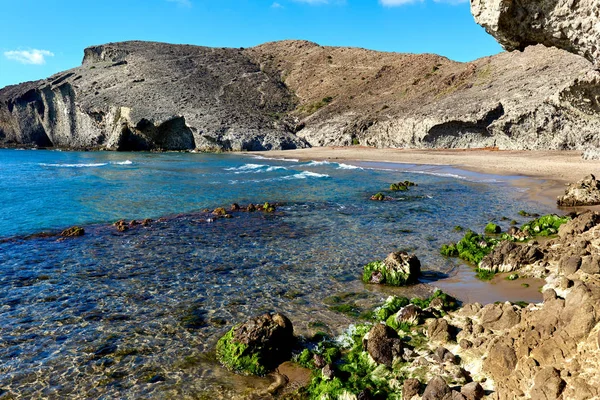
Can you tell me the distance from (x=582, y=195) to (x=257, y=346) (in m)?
19.7

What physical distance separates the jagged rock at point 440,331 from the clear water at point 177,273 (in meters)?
2.13

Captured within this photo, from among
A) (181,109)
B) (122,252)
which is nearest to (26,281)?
(122,252)

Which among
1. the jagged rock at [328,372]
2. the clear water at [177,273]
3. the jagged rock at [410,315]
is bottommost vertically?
the clear water at [177,273]

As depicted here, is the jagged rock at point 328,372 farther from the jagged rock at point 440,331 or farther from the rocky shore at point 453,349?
the jagged rock at point 440,331

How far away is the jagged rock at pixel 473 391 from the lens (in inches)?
215

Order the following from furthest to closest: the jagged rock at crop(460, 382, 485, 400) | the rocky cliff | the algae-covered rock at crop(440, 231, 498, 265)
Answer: the rocky cliff → the algae-covered rock at crop(440, 231, 498, 265) → the jagged rock at crop(460, 382, 485, 400)

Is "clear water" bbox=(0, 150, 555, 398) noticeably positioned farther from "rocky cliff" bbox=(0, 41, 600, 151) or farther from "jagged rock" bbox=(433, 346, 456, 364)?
"rocky cliff" bbox=(0, 41, 600, 151)

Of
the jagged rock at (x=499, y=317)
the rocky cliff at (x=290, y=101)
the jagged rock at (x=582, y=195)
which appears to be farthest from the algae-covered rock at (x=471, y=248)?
the rocky cliff at (x=290, y=101)

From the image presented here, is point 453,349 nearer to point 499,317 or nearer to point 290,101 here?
point 499,317

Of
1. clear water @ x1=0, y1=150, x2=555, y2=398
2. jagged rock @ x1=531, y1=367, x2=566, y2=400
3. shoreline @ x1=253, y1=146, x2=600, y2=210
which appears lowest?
clear water @ x1=0, y1=150, x2=555, y2=398

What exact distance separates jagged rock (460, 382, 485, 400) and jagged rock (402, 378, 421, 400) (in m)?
0.71

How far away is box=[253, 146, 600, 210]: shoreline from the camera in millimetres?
28531

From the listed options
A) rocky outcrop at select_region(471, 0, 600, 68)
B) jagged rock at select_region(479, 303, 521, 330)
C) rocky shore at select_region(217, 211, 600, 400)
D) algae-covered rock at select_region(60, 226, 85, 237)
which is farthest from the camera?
algae-covered rock at select_region(60, 226, 85, 237)

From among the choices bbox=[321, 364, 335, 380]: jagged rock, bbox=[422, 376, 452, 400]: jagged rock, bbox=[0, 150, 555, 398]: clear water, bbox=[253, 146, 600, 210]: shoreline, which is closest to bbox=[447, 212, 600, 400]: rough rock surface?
bbox=[422, 376, 452, 400]: jagged rock
